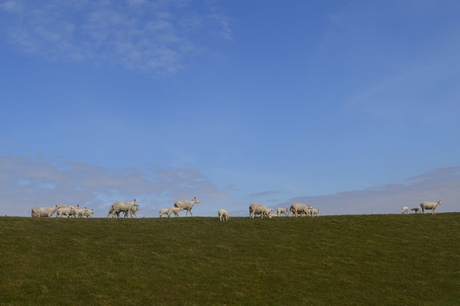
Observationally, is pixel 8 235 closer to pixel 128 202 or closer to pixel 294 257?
pixel 128 202

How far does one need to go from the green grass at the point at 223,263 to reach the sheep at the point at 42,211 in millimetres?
7756

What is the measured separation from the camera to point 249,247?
32.3 m

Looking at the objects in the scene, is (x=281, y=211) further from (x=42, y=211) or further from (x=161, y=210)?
(x=42, y=211)

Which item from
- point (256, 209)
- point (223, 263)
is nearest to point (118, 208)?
point (256, 209)

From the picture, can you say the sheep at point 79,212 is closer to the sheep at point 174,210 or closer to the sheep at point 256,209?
the sheep at point 174,210

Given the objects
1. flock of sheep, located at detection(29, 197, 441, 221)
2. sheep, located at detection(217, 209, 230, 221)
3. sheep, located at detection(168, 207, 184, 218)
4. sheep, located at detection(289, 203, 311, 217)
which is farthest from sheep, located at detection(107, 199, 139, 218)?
sheep, located at detection(289, 203, 311, 217)

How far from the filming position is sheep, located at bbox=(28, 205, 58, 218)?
44.5 metres

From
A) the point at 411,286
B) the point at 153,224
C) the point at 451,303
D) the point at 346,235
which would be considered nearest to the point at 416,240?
the point at 346,235

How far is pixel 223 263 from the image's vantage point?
27859 mm

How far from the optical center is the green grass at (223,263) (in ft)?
71.8

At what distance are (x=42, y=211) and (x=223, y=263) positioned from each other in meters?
27.1

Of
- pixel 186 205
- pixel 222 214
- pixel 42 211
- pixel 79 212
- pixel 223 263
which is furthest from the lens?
pixel 186 205

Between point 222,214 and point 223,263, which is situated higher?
point 222,214

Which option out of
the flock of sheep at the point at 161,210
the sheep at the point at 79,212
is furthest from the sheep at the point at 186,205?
the sheep at the point at 79,212
